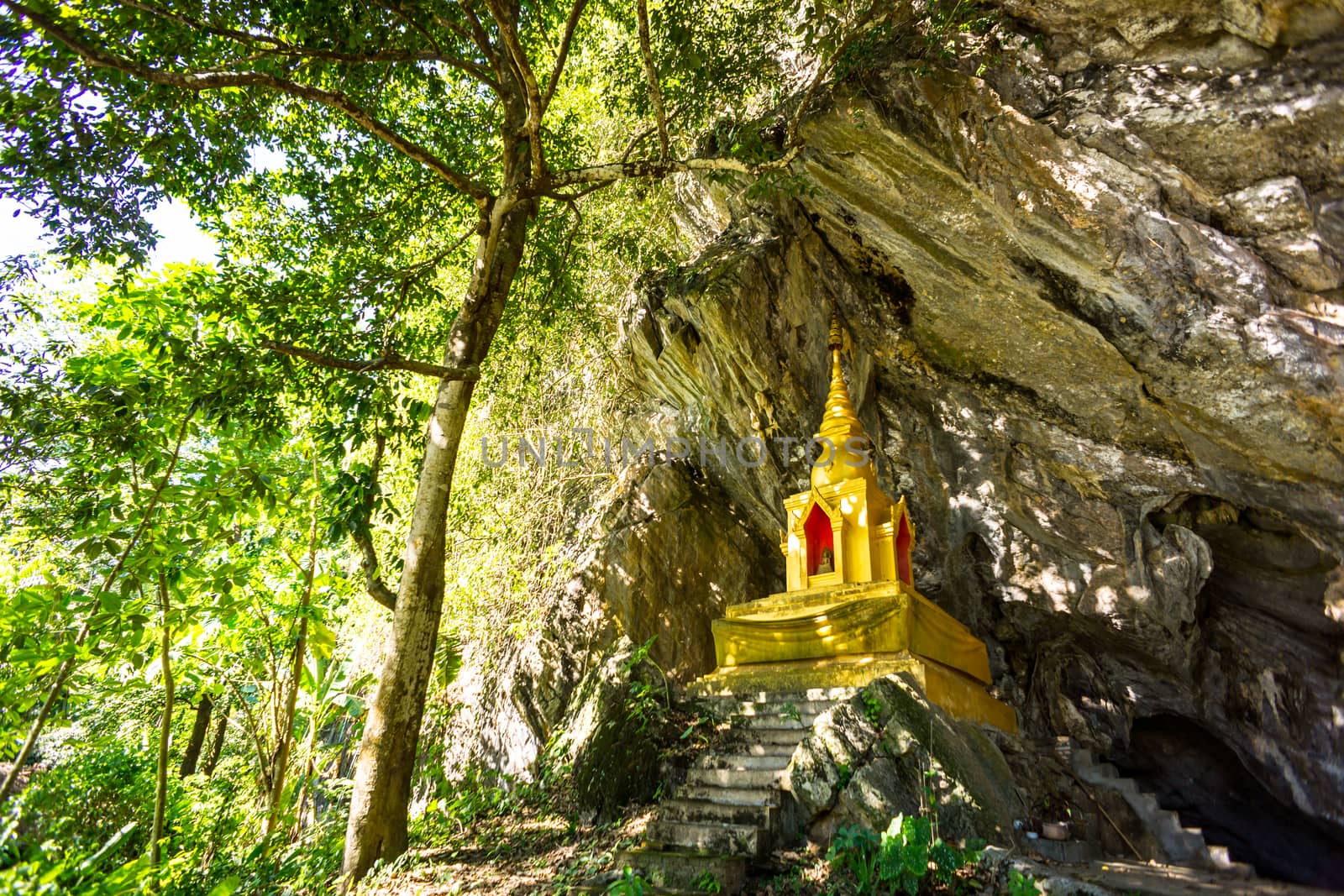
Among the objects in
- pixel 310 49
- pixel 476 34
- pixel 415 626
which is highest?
pixel 476 34

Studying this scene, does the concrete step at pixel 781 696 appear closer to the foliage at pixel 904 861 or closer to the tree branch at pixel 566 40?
the foliage at pixel 904 861

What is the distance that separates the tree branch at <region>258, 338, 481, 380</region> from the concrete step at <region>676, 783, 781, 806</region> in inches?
134

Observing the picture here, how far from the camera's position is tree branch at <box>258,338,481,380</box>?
455 cm

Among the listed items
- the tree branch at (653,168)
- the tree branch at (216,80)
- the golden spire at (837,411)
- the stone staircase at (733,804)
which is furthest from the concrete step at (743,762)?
the tree branch at (216,80)

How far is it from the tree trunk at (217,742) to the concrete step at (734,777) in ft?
35.2

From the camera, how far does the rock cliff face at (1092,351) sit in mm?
5684

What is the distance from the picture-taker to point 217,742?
14.0m

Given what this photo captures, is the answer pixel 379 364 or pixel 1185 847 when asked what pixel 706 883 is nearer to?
pixel 379 364

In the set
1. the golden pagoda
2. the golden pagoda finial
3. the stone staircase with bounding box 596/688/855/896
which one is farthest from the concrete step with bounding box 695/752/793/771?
the golden pagoda finial

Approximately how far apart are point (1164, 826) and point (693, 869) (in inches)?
186

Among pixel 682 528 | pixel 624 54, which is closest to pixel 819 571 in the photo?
pixel 682 528

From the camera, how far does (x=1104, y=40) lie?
6.12 metres

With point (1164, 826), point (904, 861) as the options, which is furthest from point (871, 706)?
point (1164, 826)

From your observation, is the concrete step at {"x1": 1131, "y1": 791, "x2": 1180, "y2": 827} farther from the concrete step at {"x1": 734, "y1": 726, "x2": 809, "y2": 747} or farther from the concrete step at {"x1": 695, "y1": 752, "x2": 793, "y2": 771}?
the concrete step at {"x1": 695, "y1": 752, "x2": 793, "y2": 771}
